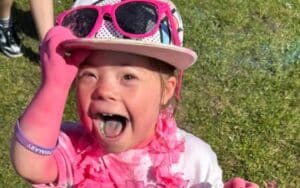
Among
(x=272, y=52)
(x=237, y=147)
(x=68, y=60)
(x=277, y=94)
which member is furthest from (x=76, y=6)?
(x=272, y=52)

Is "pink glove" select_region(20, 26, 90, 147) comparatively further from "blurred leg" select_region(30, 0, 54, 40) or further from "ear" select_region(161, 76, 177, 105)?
"blurred leg" select_region(30, 0, 54, 40)

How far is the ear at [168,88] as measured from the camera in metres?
2.24

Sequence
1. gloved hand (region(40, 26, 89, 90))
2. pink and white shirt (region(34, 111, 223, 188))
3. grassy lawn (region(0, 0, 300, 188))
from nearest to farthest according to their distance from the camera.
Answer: gloved hand (region(40, 26, 89, 90)), pink and white shirt (region(34, 111, 223, 188)), grassy lawn (region(0, 0, 300, 188))

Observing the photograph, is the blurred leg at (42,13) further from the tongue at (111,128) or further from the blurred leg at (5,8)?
the tongue at (111,128)

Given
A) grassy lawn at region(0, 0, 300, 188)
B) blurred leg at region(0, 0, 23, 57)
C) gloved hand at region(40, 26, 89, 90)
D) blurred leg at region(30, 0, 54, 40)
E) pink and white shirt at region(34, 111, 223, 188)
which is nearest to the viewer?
gloved hand at region(40, 26, 89, 90)

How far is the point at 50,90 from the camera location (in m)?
2.02

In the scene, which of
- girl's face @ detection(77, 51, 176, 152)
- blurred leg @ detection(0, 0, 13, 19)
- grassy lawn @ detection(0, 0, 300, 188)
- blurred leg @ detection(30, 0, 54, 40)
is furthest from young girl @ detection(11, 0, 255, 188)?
blurred leg @ detection(0, 0, 13, 19)

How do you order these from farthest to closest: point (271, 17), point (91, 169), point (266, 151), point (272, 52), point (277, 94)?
point (271, 17) < point (272, 52) < point (277, 94) < point (266, 151) < point (91, 169)

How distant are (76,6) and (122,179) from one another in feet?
→ 1.96

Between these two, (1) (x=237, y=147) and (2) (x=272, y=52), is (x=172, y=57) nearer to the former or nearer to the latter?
(1) (x=237, y=147)

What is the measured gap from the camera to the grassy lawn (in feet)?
12.9

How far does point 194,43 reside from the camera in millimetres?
4703

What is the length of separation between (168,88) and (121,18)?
332mm

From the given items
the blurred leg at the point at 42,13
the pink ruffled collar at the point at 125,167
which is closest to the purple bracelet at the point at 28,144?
the pink ruffled collar at the point at 125,167
